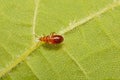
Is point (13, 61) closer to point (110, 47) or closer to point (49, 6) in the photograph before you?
point (49, 6)

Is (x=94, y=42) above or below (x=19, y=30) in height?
below

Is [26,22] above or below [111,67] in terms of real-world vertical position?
above

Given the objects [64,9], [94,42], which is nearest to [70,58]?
[94,42]

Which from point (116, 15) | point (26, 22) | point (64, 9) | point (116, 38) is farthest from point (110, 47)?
point (26, 22)

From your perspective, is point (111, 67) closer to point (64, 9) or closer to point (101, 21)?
point (101, 21)

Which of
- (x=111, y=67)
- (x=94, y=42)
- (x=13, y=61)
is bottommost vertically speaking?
(x=111, y=67)

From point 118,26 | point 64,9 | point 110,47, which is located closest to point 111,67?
point 110,47
